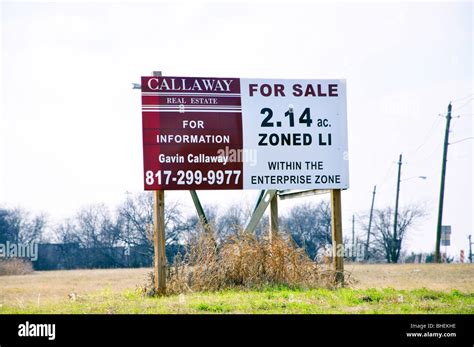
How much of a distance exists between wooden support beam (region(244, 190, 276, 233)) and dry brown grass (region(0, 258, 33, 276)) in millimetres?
20918

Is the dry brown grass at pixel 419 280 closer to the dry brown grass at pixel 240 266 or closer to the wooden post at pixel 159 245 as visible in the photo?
the dry brown grass at pixel 240 266

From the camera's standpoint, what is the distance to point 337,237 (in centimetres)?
1573

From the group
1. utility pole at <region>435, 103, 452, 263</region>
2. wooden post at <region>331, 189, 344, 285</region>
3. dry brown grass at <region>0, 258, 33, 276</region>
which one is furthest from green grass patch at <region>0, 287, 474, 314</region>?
utility pole at <region>435, 103, 452, 263</region>

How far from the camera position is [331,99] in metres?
15.9

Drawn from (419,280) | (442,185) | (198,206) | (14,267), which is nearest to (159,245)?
(198,206)

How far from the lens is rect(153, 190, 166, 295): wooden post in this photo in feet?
47.7

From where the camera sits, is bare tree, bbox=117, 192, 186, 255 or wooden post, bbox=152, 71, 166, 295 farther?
bare tree, bbox=117, 192, 186, 255

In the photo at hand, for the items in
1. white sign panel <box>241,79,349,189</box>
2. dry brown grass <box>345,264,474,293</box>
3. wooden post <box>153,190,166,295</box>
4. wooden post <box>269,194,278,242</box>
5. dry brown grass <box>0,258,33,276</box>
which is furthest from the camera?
dry brown grass <box>0,258,33,276</box>

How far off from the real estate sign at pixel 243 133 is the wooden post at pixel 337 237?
0.95ft

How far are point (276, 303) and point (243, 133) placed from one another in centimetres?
444

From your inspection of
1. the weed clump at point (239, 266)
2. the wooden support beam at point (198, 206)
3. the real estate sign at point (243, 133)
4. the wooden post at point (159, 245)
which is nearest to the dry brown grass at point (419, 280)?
the weed clump at point (239, 266)

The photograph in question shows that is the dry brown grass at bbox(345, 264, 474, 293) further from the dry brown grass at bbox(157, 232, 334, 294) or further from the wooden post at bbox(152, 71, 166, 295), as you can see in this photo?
the wooden post at bbox(152, 71, 166, 295)
